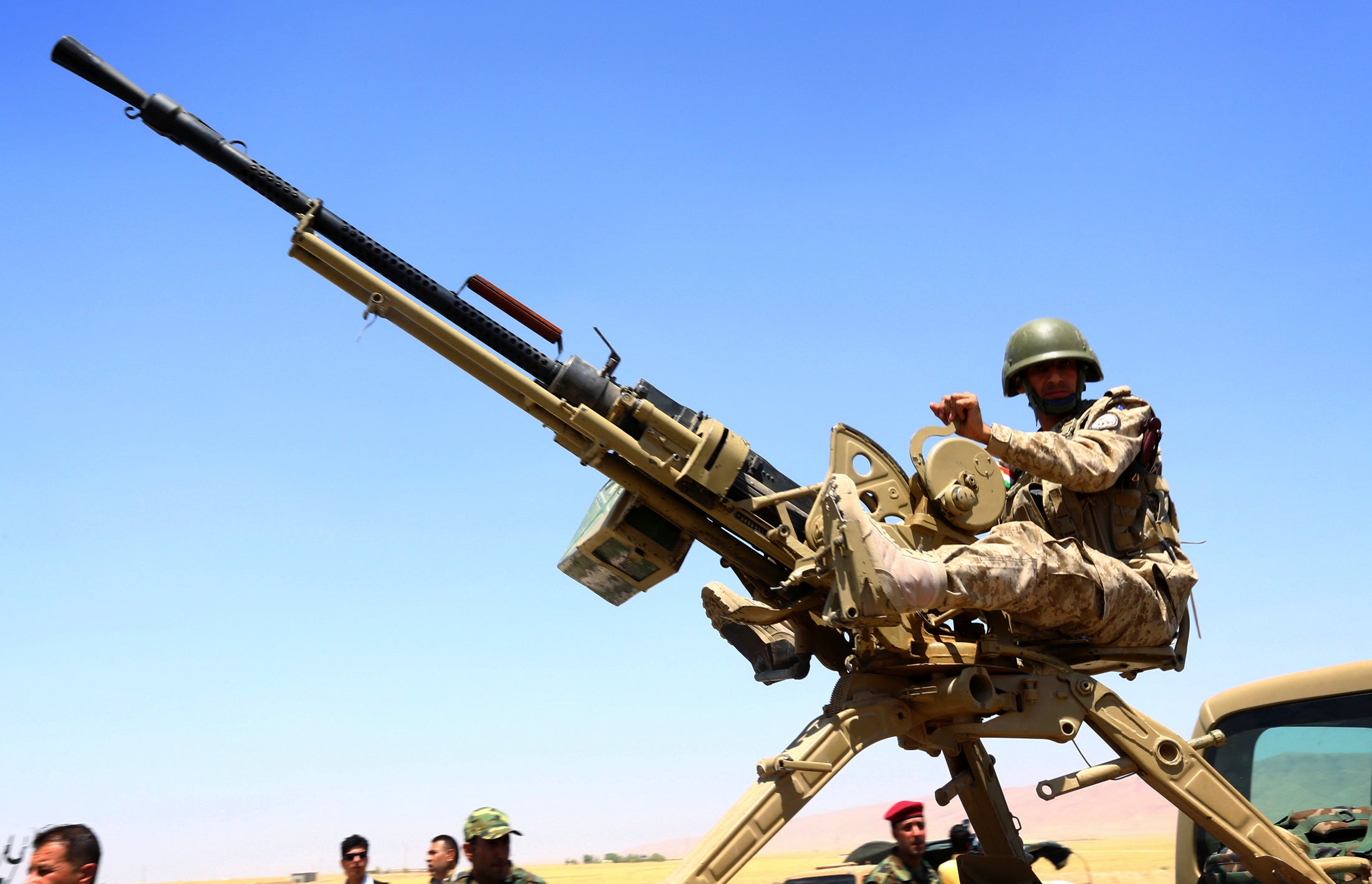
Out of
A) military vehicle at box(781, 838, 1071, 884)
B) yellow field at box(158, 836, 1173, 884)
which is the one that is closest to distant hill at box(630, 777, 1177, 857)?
yellow field at box(158, 836, 1173, 884)

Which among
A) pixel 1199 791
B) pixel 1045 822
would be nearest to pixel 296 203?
pixel 1199 791

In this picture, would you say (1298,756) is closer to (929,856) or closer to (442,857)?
(929,856)

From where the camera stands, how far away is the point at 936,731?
718cm

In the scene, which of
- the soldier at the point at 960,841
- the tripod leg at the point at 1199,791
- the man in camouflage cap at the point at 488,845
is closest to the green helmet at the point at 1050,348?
the tripod leg at the point at 1199,791

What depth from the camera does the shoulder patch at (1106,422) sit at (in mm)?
7258

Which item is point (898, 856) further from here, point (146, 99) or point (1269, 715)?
point (146, 99)

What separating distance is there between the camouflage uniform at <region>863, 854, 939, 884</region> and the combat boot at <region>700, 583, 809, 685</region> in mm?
1201

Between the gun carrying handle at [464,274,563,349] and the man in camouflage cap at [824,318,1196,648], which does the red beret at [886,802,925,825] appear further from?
the gun carrying handle at [464,274,563,349]

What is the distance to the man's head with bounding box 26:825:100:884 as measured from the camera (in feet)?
14.5

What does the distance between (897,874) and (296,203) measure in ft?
17.1

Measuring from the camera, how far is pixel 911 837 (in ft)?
24.5

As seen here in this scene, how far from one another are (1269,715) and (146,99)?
7483 mm

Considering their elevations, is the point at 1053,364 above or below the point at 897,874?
above

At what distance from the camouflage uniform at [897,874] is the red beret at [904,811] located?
214 millimetres
